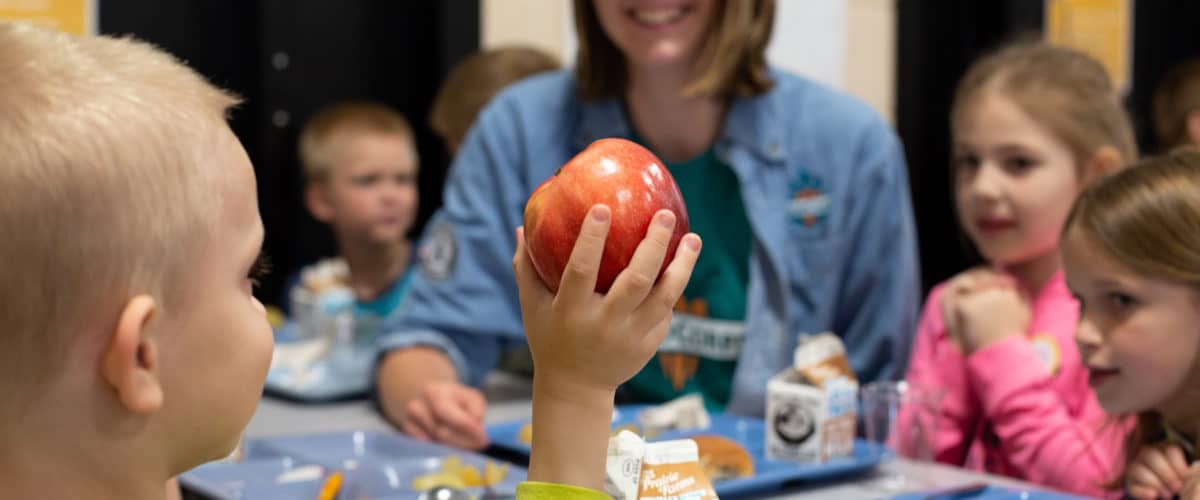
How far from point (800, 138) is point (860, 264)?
0.25 meters

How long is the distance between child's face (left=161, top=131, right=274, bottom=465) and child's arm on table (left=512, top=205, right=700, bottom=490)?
232 mm

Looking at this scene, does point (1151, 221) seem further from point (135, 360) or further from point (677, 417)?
point (135, 360)

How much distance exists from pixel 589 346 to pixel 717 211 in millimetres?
1342

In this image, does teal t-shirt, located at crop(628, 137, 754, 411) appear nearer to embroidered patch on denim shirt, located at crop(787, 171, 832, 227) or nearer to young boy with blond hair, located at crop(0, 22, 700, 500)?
embroidered patch on denim shirt, located at crop(787, 171, 832, 227)

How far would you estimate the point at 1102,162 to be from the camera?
2.27 meters

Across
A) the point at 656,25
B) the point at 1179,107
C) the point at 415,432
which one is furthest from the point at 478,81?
the point at 1179,107

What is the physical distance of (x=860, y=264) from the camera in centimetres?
231

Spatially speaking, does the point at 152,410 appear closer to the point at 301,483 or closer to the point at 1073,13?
the point at 301,483

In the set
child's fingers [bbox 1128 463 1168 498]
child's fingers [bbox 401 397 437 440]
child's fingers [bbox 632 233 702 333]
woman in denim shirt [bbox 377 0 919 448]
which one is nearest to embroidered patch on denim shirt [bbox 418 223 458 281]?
woman in denim shirt [bbox 377 0 919 448]

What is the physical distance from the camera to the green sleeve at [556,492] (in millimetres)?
999

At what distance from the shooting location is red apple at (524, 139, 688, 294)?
3.53 feet

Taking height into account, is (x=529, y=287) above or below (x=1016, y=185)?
above

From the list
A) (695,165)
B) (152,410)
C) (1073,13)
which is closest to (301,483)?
(152,410)

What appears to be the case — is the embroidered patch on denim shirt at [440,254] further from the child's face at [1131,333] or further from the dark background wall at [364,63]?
the dark background wall at [364,63]
